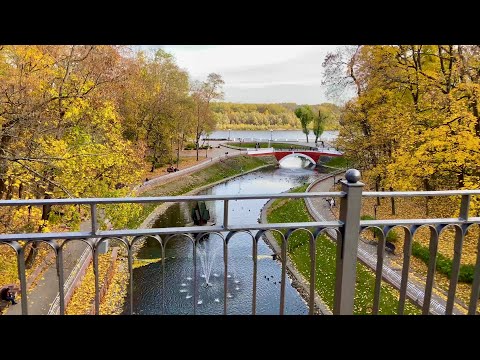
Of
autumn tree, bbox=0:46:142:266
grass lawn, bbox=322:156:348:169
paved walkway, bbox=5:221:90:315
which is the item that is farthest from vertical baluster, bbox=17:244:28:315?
grass lawn, bbox=322:156:348:169

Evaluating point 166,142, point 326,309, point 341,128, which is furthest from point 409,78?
point 166,142

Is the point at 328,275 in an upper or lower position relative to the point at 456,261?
lower

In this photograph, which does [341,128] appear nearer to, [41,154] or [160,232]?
[41,154]

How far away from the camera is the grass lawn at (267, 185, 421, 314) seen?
27.6 ft

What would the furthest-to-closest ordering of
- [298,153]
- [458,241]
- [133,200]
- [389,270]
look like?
[298,153], [389,270], [458,241], [133,200]

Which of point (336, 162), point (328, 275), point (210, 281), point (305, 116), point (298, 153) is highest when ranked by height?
point (305, 116)

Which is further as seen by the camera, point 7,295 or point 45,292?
point 45,292

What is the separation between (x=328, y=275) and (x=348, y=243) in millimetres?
8795

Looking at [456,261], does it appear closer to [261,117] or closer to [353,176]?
[353,176]

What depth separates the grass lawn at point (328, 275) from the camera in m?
8.41

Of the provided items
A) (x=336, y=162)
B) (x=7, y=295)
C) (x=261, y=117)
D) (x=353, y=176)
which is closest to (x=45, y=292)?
(x=7, y=295)

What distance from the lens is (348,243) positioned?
2236 mm
